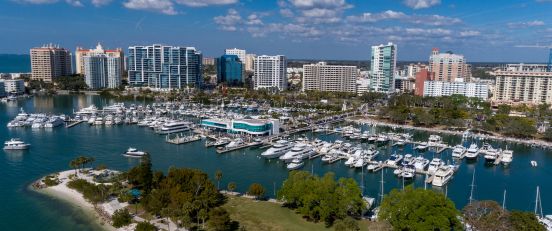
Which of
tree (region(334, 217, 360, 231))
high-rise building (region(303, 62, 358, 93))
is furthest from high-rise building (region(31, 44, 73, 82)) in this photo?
tree (region(334, 217, 360, 231))

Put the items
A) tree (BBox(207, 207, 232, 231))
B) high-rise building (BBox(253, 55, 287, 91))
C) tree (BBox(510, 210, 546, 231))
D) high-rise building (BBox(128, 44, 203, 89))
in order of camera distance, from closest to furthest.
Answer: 1. tree (BBox(510, 210, 546, 231))
2. tree (BBox(207, 207, 232, 231))
3. high-rise building (BBox(128, 44, 203, 89))
4. high-rise building (BBox(253, 55, 287, 91))

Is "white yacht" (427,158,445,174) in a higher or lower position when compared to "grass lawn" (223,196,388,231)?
higher

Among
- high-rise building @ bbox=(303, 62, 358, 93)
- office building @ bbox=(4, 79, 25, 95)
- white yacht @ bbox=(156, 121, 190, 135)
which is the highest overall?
high-rise building @ bbox=(303, 62, 358, 93)

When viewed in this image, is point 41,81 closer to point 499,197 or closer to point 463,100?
point 463,100

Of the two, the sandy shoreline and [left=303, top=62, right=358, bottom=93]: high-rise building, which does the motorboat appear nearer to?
→ the sandy shoreline

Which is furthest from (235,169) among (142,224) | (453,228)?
(453,228)

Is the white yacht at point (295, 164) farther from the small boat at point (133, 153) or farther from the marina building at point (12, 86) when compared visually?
the marina building at point (12, 86)
